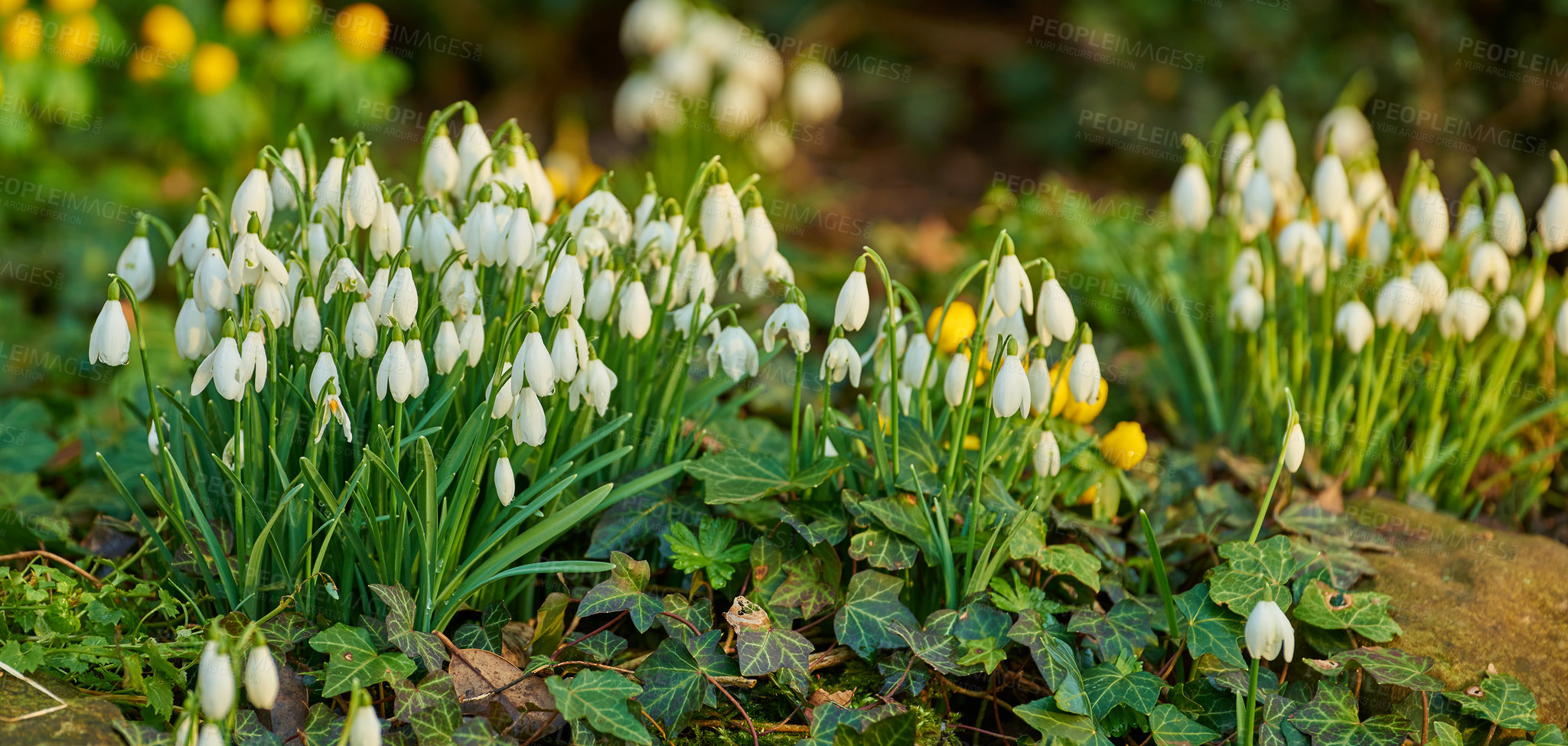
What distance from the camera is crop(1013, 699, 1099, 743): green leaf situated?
192 centimetres

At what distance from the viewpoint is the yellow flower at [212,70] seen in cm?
432

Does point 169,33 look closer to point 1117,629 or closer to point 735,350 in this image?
point 735,350

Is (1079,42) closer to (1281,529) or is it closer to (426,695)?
(1281,529)

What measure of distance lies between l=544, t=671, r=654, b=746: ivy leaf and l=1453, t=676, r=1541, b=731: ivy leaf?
1.52 meters

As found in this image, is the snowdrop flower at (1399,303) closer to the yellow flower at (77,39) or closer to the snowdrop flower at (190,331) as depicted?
the snowdrop flower at (190,331)

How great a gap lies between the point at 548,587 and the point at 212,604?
650mm

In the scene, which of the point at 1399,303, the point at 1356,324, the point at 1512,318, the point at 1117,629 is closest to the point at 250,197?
the point at 1117,629

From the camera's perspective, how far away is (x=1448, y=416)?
116 inches

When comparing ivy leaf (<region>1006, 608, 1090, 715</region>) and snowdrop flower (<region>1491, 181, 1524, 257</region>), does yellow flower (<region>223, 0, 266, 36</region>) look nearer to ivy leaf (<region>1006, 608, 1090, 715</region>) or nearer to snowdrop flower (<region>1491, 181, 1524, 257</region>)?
ivy leaf (<region>1006, 608, 1090, 715</region>)

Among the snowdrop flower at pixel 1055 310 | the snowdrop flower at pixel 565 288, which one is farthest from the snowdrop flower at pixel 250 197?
the snowdrop flower at pixel 1055 310

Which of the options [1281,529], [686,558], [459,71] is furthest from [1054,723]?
[459,71]

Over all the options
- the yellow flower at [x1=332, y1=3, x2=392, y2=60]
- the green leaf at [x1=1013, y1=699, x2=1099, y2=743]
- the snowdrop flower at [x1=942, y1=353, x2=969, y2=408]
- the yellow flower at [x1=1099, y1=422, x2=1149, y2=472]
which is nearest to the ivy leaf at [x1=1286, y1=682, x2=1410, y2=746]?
the green leaf at [x1=1013, y1=699, x2=1099, y2=743]

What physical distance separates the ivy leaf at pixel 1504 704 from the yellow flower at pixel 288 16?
15.3 feet

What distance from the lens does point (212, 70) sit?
4328mm
